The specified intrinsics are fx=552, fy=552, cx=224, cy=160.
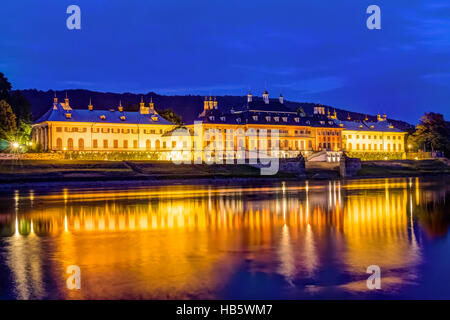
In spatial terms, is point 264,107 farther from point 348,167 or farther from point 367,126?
point 367,126

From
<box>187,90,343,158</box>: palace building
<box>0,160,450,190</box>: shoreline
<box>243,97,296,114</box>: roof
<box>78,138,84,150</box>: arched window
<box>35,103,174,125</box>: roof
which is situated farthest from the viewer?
<box>243,97,296,114</box>: roof

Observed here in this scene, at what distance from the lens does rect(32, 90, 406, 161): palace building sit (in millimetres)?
92312

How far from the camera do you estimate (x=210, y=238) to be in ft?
69.2

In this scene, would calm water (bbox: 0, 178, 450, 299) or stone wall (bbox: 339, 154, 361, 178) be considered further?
stone wall (bbox: 339, 154, 361, 178)

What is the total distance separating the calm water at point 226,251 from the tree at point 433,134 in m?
90.9

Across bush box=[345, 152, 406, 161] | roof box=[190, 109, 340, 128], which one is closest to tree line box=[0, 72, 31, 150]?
roof box=[190, 109, 340, 128]

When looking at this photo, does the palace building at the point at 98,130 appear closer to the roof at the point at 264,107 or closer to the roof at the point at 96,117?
the roof at the point at 96,117

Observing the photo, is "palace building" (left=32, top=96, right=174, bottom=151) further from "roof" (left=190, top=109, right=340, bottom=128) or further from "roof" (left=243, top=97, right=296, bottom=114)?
"roof" (left=243, top=97, right=296, bottom=114)

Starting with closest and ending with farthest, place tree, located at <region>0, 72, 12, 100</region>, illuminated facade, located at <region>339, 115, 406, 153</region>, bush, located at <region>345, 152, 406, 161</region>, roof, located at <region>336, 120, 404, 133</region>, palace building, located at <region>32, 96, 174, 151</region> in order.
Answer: tree, located at <region>0, 72, 12, 100</region>, palace building, located at <region>32, 96, 174, 151</region>, bush, located at <region>345, 152, 406, 161</region>, illuminated facade, located at <region>339, 115, 406, 153</region>, roof, located at <region>336, 120, 404, 133</region>

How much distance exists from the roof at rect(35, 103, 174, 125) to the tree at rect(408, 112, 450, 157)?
5545 cm

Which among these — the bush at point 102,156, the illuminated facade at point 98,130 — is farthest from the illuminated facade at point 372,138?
the bush at point 102,156

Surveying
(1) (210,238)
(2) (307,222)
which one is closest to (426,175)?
(2) (307,222)

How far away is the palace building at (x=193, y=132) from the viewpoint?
303 ft

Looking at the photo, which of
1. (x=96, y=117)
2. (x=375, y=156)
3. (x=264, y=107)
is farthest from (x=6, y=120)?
(x=375, y=156)
